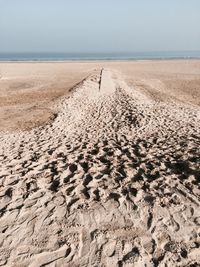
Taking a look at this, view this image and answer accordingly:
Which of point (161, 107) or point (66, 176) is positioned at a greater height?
point (66, 176)

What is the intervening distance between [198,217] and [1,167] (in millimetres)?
5255

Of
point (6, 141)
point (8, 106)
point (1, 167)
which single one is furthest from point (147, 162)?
point (8, 106)

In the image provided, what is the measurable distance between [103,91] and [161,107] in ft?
20.4

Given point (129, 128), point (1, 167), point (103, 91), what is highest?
point (1, 167)

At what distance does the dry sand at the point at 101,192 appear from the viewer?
5.09 meters

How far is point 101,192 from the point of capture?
6.93 metres

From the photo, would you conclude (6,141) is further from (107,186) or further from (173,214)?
(173,214)

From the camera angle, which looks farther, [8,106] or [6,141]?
[8,106]

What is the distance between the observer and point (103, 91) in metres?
22.6

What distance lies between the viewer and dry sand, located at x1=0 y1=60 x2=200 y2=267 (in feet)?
16.7

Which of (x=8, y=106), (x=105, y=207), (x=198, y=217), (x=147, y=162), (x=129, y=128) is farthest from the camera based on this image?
(x=8, y=106)

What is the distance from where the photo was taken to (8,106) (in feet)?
63.0

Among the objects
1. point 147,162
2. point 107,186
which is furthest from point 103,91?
point 107,186

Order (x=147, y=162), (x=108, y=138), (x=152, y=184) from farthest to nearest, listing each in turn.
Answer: (x=108, y=138), (x=147, y=162), (x=152, y=184)
